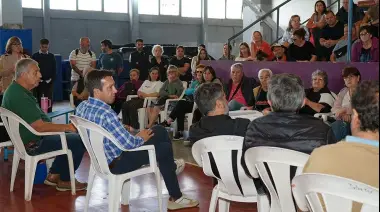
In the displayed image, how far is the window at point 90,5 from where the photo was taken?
16.2 metres

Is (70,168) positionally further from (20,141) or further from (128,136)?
(128,136)

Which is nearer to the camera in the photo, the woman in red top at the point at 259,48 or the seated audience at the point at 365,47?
the seated audience at the point at 365,47

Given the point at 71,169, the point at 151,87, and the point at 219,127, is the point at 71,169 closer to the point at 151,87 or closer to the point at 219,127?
the point at 219,127

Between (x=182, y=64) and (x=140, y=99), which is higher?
(x=182, y=64)

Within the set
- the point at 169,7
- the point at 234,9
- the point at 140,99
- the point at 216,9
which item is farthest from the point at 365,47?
the point at 234,9

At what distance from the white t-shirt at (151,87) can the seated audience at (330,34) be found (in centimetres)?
245

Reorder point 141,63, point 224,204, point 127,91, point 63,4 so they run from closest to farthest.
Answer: point 224,204
point 127,91
point 141,63
point 63,4

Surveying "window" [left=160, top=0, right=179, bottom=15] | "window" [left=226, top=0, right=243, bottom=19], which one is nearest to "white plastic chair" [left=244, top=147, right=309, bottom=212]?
"window" [left=160, top=0, right=179, bottom=15]

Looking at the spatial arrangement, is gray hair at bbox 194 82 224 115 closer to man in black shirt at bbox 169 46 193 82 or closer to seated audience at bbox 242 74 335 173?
seated audience at bbox 242 74 335 173

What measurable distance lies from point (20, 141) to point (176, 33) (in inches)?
537

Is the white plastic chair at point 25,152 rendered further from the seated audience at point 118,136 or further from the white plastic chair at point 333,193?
the white plastic chair at point 333,193

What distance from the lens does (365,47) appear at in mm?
6152

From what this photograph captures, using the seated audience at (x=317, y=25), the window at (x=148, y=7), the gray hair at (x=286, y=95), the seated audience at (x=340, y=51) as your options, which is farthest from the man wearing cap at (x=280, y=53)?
the window at (x=148, y=7)

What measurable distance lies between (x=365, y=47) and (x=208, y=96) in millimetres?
3453
